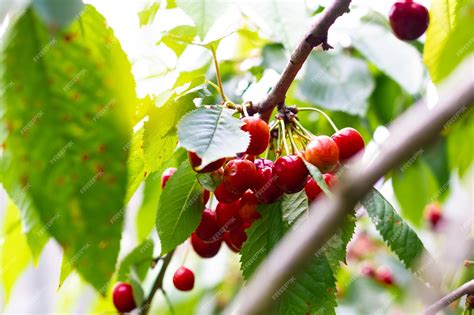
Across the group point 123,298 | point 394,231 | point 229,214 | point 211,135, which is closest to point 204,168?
point 211,135

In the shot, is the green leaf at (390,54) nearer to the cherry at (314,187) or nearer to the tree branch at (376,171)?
the cherry at (314,187)

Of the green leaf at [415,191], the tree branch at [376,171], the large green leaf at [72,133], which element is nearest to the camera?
the tree branch at [376,171]

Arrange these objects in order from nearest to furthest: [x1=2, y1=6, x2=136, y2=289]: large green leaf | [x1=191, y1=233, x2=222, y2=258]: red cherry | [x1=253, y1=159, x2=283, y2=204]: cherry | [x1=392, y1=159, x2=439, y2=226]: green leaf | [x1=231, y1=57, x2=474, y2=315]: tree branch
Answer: [x1=231, y1=57, x2=474, y2=315]: tree branch < [x1=2, y1=6, x2=136, y2=289]: large green leaf < [x1=253, y1=159, x2=283, y2=204]: cherry < [x1=191, y1=233, x2=222, y2=258]: red cherry < [x1=392, y1=159, x2=439, y2=226]: green leaf

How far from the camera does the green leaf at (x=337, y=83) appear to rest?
139 cm

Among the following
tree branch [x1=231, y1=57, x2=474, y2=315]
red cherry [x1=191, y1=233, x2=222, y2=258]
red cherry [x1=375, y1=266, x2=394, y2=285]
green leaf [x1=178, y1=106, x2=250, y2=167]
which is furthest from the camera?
red cherry [x1=375, y1=266, x2=394, y2=285]

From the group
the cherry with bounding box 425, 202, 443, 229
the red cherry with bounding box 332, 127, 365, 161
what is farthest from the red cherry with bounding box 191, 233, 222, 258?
the cherry with bounding box 425, 202, 443, 229

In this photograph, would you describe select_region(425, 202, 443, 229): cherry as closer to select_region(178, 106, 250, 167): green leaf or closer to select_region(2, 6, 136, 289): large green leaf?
select_region(178, 106, 250, 167): green leaf

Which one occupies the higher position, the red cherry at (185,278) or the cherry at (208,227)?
the cherry at (208,227)

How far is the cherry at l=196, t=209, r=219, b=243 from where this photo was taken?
1005 millimetres

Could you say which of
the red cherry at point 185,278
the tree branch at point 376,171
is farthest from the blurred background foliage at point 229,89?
the tree branch at point 376,171

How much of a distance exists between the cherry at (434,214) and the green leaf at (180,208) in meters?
1.63

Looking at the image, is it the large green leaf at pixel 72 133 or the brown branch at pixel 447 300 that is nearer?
the large green leaf at pixel 72 133

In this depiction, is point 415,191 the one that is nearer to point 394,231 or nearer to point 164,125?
point 394,231

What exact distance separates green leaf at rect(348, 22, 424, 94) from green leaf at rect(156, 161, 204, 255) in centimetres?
57
